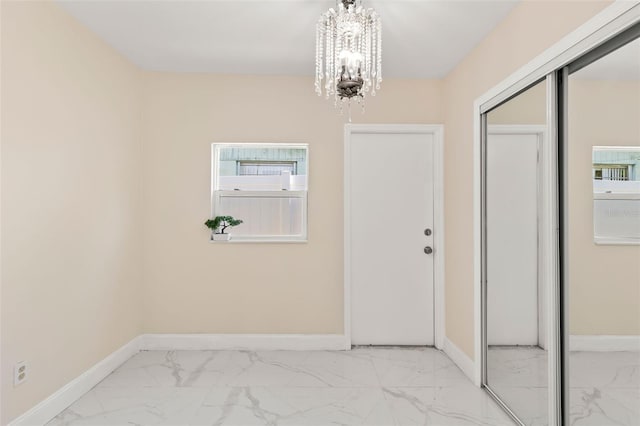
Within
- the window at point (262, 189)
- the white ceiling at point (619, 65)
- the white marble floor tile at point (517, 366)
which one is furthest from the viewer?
the window at point (262, 189)

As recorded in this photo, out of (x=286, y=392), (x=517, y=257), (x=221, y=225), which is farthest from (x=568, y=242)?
(x=221, y=225)

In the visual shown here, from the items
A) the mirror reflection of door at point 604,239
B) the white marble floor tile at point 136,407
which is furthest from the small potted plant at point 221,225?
the mirror reflection of door at point 604,239

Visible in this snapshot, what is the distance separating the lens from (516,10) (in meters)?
2.35

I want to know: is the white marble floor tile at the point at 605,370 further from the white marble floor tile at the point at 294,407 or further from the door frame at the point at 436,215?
the door frame at the point at 436,215

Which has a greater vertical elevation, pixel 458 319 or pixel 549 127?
pixel 549 127

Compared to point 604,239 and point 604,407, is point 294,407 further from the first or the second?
point 604,239

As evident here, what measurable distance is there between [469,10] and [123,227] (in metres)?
3.04

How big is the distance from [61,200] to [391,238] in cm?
262

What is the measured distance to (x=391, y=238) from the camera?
362 cm

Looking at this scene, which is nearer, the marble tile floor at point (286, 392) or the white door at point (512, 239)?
the white door at point (512, 239)

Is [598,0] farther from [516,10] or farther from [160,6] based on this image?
[160,6]

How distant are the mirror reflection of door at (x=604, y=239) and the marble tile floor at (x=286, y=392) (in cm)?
82

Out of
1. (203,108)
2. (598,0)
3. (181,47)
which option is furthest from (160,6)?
(598,0)

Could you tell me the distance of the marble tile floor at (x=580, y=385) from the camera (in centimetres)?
157
